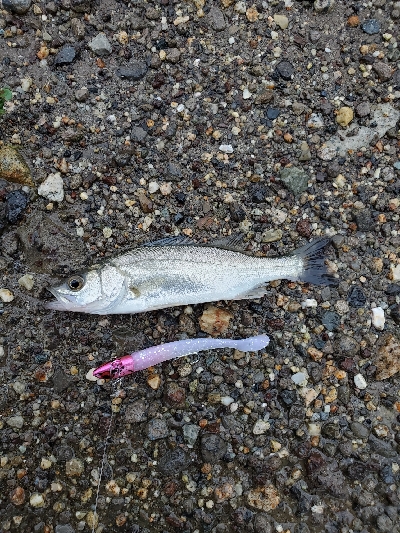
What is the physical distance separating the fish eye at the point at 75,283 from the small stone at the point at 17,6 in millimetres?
2667

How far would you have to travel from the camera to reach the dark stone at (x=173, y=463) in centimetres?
418

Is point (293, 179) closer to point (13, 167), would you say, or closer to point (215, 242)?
point (215, 242)

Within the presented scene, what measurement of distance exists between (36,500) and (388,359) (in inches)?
137

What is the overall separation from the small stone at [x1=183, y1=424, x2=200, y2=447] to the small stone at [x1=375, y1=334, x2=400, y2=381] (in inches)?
70.3

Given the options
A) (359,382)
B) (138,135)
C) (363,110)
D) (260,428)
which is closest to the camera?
(260,428)

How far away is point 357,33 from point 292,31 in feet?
2.18

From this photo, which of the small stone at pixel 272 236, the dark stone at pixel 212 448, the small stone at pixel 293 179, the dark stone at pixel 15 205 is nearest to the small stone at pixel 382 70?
the small stone at pixel 293 179

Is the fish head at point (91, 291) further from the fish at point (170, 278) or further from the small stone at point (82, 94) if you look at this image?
the small stone at point (82, 94)

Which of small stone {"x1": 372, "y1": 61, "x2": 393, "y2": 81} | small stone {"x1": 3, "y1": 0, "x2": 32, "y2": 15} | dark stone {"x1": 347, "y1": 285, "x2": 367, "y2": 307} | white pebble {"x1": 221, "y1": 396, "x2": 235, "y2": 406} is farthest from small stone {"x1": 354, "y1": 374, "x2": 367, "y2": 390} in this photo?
small stone {"x1": 3, "y1": 0, "x2": 32, "y2": 15}

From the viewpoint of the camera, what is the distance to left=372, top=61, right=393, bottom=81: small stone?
15.1 ft

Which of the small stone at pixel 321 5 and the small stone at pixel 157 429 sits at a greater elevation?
the small stone at pixel 321 5

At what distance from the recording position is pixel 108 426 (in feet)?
13.9

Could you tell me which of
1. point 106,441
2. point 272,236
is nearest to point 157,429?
point 106,441

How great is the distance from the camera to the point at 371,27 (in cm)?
464
